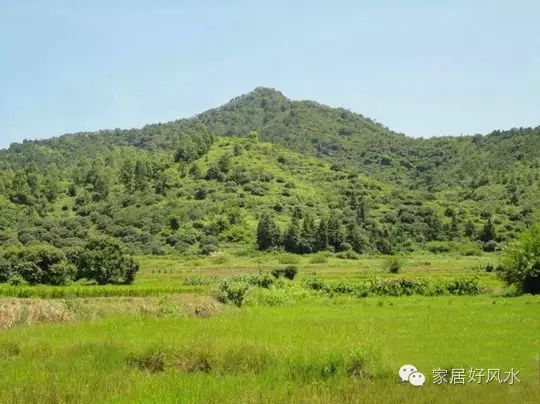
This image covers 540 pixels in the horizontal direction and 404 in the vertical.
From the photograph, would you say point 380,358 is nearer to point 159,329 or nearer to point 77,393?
point 77,393

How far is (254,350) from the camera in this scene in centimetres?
2181

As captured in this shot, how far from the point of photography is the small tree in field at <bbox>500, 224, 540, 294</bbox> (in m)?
54.0

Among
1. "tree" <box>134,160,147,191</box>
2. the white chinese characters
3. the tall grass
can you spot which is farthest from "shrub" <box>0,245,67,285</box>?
"tree" <box>134,160,147,191</box>

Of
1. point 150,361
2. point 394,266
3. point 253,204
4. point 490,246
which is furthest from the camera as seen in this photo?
point 253,204

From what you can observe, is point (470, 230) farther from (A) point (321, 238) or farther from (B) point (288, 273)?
(B) point (288, 273)

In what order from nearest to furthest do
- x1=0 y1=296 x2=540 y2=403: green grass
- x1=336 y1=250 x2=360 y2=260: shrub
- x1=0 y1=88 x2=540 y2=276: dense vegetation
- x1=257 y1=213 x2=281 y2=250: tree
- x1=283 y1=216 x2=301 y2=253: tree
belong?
x1=0 y1=296 x2=540 y2=403: green grass, x1=336 y1=250 x2=360 y2=260: shrub, x1=257 y1=213 x2=281 y2=250: tree, x1=283 y1=216 x2=301 y2=253: tree, x1=0 y1=88 x2=540 y2=276: dense vegetation

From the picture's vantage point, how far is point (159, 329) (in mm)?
30500

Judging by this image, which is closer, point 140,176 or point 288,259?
point 288,259

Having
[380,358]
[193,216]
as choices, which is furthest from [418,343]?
[193,216]

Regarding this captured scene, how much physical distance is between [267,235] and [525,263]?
7209cm

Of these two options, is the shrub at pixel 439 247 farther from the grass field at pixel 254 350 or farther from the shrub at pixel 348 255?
the grass field at pixel 254 350

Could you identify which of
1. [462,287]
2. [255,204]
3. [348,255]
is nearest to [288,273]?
[462,287]

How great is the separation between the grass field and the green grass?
5 cm

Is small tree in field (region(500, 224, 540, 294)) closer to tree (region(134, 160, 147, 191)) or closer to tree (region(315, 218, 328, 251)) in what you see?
tree (region(315, 218, 328, 251))
